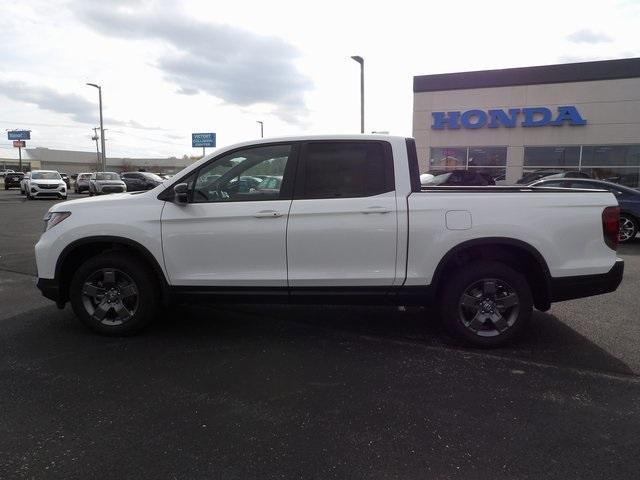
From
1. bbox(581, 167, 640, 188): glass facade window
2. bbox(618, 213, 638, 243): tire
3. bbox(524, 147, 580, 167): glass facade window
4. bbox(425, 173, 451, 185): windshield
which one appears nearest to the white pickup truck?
bbox(618, 213, 638, 243): tire

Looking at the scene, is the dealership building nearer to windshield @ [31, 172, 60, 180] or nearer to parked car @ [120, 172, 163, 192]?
parked car @ [120, 172, 163, 192]

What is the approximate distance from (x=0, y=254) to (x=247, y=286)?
7.12 m

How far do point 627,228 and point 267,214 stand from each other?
9.54 m

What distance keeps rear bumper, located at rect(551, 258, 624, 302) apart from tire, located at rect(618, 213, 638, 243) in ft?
24.2

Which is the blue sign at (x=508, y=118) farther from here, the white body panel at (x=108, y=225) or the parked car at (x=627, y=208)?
the white body panel at (x=108, y=225)

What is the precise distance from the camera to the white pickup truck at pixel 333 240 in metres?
Result: 4.21

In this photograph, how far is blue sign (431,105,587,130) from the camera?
67.2 ft

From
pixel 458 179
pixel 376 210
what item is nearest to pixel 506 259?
pixel 376 210

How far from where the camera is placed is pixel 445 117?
22125 millimetres

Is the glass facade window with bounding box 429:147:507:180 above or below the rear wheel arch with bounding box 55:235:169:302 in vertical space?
above

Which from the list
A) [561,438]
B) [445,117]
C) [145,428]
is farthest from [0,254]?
[445,117]

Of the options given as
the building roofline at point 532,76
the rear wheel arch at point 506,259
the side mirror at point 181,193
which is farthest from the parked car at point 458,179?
the side mirror at point 181,193

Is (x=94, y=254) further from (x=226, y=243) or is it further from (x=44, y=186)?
(x=44, y=186)

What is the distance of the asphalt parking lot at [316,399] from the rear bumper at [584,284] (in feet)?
1.66
